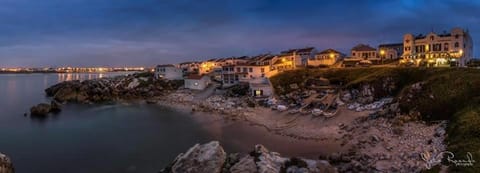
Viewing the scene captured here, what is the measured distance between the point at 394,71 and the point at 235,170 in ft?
116

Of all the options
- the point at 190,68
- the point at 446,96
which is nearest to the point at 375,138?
the point at 446,96

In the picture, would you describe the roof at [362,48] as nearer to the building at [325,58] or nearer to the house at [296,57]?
the building at [325,58]

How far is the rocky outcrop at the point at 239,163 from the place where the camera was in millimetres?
18016

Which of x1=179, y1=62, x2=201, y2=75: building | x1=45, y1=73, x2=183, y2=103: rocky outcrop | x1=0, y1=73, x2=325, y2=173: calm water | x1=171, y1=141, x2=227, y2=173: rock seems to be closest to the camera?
x1=171, y1=141, x2=227, y2=173: rock

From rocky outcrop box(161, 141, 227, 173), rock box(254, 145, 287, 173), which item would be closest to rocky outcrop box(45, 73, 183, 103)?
rocky outcrop box(161, 141, 227, 173)

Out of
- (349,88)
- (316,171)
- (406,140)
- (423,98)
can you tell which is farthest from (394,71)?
(316,171)

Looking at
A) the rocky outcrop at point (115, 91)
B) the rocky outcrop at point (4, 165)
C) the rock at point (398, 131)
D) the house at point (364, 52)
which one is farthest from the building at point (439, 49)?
the rocky outcrop at point (4, 165)

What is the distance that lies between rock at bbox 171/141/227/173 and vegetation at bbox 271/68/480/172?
12203 millimetres

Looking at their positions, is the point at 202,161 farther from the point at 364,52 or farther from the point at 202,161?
the point at 364,52

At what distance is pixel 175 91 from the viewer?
7231 cm

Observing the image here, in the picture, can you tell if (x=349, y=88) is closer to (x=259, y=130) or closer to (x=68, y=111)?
(x=259, y=130)

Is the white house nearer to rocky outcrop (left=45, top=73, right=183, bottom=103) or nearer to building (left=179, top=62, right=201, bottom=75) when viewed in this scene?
rocky outcrop (left=45, top=73, right=183, bottom=103)
